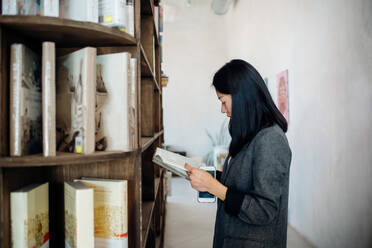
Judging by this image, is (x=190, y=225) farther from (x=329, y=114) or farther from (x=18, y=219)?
(x=18, y=219)

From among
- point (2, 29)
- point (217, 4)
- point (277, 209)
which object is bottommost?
point (277, 209)

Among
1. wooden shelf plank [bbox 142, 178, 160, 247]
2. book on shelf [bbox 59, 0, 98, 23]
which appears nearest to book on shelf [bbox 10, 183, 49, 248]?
wooden shelf plank [bbox 142, 178, 160, 247]

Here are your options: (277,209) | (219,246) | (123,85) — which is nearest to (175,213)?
(219,246)

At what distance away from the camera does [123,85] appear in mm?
884

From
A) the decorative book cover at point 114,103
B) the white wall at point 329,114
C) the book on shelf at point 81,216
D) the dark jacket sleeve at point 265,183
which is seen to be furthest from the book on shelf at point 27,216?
the white wall at point 329,114

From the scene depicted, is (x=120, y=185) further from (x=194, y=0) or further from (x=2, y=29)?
(x=194, y=0)

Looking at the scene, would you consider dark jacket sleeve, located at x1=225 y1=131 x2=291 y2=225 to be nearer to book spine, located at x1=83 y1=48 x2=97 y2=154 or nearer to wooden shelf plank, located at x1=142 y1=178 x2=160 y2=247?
wooden shelf plank, located at x1=142 y1=178 x2=160 y2=247

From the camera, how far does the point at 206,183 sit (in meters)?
1.18

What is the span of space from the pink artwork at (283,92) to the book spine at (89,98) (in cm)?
279

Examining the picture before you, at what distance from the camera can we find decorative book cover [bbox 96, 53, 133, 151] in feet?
2.90

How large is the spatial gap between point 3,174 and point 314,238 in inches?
105

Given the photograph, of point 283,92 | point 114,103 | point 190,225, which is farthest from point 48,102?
point 283,92

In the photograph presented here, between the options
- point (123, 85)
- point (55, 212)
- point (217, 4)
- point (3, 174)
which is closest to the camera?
point (3, 174)

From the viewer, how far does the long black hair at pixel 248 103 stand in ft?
3.68
